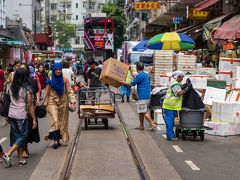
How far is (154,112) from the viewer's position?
671 inches

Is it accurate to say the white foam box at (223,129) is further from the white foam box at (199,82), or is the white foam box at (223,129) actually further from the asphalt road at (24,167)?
the asphalt road at (24,167)

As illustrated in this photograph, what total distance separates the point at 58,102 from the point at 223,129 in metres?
4.79

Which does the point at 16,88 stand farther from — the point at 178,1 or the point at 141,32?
the point at 141,32

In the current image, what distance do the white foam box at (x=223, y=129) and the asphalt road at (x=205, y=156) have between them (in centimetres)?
26

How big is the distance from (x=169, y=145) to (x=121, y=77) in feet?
8.52

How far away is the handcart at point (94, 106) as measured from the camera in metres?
14.8

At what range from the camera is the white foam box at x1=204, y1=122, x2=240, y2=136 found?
14.4 metres

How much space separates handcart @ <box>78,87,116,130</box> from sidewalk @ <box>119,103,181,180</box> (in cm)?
80

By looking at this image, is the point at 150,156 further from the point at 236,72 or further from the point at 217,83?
the point at 236,72

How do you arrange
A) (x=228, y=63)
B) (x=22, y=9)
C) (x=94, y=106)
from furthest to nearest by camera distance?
(x=22, y=9) < (x=228, y=63) < (x=94, y=106)

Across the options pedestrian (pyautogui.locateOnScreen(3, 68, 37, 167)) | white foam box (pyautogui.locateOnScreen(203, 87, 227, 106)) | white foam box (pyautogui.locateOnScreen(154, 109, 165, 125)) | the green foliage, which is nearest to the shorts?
white foam box (pyautogui.locateOnScreen(154, 109, 165, 125))

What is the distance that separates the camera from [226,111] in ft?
48.0

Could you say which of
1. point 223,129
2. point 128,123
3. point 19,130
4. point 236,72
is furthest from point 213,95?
point 19,130

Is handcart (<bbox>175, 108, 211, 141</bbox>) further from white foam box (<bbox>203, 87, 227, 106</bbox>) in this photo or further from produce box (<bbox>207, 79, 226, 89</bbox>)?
produce box (<bbox>207, 79, 226, 89</bbox>)
